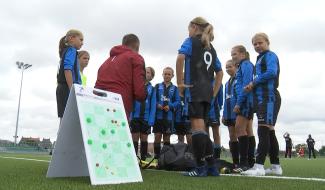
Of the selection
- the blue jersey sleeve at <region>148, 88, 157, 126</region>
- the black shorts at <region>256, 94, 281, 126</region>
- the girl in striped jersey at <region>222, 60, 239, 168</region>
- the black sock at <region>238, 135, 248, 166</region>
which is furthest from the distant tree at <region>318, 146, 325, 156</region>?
the black shorts at <region>256, 94, 281, 126</region>

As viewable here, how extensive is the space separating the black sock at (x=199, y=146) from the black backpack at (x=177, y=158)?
1279 millimetres

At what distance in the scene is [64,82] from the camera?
17.5ft

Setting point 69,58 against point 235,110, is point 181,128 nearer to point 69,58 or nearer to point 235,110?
point 235,110

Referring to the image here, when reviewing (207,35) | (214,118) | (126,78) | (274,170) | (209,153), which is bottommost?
(274,170)

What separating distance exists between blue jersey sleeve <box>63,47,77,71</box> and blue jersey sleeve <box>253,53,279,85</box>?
2455 mm

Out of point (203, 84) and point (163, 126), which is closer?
point (203, 84)

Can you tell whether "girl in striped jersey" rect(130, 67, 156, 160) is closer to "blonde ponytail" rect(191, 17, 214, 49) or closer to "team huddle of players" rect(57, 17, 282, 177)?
"team huddle of players" rect(57, 17, 282, 177)

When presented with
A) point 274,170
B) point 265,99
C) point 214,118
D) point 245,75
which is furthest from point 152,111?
point 265,99

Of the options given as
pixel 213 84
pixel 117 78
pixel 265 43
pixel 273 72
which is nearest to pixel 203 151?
pixel 213 84

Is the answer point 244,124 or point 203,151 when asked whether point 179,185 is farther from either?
point 244,124

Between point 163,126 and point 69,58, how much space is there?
157 inches

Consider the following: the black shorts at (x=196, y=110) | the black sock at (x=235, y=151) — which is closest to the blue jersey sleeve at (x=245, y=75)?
the black sock at (x=235, y=151)

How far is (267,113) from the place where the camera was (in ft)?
17.3

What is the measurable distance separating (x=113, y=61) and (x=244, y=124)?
223 centimetres
